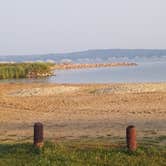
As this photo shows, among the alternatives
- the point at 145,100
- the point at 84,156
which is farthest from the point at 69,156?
the point at 145,100

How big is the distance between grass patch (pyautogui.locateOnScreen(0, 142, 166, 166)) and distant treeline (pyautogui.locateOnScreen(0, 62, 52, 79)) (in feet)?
208

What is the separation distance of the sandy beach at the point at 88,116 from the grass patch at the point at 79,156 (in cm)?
346

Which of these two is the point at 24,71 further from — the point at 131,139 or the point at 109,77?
the point at 131,139

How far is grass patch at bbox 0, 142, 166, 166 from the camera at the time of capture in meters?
11.1

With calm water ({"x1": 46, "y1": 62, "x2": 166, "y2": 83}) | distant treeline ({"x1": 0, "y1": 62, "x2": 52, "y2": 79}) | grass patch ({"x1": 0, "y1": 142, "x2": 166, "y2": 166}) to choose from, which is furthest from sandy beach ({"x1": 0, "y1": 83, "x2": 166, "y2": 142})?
distant treeline ({"x1": 0, "y1": 62, "x2": 52, "y2": 79})

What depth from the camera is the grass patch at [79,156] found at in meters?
11.1

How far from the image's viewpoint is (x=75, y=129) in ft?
62.2

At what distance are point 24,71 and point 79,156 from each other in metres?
67.8

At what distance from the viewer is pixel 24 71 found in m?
78.7

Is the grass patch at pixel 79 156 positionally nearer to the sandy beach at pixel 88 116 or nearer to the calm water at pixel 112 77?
the sandy beach at pixel 88 116

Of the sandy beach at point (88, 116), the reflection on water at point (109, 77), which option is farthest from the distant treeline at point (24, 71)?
the sandy beach at point (88, 116)

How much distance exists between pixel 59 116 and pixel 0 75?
52.5 meters

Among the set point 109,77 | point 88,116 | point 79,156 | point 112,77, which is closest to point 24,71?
point 109,77

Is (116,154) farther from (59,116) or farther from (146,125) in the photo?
(59,116)
